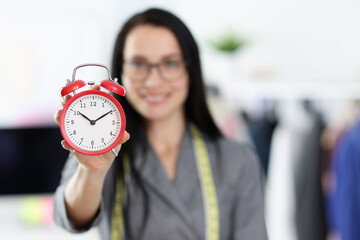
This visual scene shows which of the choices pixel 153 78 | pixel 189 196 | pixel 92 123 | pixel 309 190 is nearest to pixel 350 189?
pixel 309 190

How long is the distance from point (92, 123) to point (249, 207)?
613mm

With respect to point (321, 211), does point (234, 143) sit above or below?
above

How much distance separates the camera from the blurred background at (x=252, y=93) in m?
2.21

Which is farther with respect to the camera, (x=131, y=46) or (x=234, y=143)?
(x=234, y=143)

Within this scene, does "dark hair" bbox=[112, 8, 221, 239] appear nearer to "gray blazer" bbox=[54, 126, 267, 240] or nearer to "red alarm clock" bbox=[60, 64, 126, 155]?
"gray blazer" bbox=[54, 126, 267, 240]

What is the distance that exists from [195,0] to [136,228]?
8.01 ft

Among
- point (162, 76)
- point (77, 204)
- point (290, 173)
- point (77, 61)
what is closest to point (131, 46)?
point (162, 76)

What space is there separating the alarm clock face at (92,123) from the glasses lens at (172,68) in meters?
0.36

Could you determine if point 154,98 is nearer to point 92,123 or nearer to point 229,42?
point 92,123

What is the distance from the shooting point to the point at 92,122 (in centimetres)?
74

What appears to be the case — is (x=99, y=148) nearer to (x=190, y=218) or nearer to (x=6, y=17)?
(x=190, y=218)

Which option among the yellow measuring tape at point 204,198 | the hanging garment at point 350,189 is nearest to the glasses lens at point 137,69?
the yellow measuring tape at point 204,198

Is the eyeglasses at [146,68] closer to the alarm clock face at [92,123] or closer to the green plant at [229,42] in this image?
the alarm clock face at [92,123]

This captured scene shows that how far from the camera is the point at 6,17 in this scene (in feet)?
9.91
